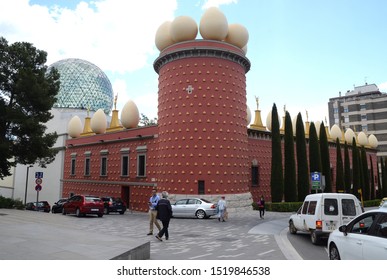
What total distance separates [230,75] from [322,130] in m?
14.5

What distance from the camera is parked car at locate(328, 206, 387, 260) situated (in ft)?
20.3

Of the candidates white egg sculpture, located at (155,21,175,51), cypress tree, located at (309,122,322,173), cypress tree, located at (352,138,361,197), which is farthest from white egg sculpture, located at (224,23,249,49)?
cypress tree, located at (352,138,361,197)

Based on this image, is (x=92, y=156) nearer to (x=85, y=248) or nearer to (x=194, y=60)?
(x=194, y=60)

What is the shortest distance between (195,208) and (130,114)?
1481 cm

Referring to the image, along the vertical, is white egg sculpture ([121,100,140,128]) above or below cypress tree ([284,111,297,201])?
above

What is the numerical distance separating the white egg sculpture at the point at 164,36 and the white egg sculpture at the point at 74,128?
18.8 meters

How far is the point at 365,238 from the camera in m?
6.66

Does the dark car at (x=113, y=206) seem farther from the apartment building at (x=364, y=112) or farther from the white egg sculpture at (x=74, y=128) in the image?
the apartment building at (x=364, y=112)

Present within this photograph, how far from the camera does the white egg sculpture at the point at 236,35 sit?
90.2 ft

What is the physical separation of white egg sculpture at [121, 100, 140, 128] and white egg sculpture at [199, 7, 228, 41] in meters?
10.7

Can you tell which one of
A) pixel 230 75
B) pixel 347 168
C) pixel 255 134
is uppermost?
pixel 230 75

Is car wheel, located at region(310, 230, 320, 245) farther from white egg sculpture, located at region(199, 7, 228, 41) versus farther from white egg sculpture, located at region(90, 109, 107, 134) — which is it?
white egg sculpture, located at region(90, 109, 107, 134)

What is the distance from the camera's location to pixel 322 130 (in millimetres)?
34906
